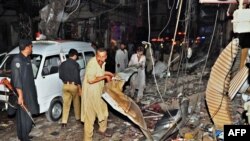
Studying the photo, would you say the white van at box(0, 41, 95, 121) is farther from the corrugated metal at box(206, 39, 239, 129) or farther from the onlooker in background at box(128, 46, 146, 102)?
the corrugated metal at box(206, 39, 239, 129)

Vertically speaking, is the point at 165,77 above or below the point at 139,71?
below

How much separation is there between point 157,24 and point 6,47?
15.9 meters

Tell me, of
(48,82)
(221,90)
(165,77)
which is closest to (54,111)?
(48,82)

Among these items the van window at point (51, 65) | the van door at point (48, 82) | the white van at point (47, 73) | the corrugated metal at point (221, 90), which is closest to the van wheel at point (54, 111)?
the white van at point (47, 73)

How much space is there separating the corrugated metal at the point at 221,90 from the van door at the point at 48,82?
4.17 metres

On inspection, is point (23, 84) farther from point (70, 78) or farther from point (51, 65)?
point (51, 65)

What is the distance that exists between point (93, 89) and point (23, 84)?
146 centimetres

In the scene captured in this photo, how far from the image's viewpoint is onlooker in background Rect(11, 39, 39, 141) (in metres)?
5.83

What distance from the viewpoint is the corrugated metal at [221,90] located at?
714 cm

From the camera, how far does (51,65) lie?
328 inches

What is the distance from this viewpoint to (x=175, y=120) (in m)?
6.84

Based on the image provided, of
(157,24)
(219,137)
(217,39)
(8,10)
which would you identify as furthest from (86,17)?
(157,24)

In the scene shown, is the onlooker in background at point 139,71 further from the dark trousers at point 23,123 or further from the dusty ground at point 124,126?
the dark trousers at point 23,123

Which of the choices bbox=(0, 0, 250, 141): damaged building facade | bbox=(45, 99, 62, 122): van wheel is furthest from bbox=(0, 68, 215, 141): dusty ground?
bbox=(45, 99, 62, 122): van wheel
